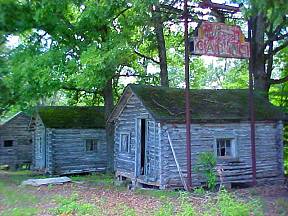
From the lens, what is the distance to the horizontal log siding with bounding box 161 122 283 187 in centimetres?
1795

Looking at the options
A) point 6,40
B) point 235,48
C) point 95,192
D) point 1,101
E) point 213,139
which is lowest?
point 95,192

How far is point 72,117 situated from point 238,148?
47.4 feet

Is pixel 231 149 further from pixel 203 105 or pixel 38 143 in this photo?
pixel 38 143

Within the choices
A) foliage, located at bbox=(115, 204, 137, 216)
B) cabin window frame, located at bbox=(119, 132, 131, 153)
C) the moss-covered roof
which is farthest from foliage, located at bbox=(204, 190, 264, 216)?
the moss-covered roof

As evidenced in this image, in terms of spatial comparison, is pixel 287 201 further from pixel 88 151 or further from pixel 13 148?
pixel 13 148

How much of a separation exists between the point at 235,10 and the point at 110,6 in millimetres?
6112

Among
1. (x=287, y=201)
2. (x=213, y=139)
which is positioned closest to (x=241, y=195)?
(x=287, y=201)

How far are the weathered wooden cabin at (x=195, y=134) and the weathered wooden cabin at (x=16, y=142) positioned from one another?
18081 mm

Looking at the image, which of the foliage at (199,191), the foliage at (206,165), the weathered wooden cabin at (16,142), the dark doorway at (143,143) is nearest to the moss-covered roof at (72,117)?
the weathered wooden cabin at (16,142)

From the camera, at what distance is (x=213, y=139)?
18.8 m

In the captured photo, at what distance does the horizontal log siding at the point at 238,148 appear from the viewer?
58.9 ft

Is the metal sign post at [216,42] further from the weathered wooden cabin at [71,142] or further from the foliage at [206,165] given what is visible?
the weathered wooden cabin at [71,142]

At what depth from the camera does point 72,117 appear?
3028cm

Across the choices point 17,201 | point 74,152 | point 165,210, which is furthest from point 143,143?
point 74,152
